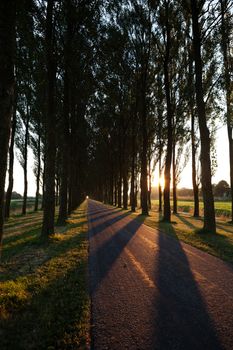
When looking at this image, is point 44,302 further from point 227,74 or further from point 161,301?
point 227,74

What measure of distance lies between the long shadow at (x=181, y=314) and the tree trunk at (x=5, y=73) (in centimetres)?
357

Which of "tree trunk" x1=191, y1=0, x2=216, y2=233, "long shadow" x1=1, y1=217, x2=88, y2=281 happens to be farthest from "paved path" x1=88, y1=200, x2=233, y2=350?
"tree trunk" x1=191, y1=0, x2=216, y2=233

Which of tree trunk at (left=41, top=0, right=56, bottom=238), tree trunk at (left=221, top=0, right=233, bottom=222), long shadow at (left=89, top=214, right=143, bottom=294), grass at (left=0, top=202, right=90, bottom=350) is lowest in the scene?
grass at (left=0, top=202, right=90, bottom=350)

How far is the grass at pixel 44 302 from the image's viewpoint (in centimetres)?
383

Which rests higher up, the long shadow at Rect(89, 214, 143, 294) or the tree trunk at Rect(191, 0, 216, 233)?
the tree trunk at Rect(191, 0, 216, 233)

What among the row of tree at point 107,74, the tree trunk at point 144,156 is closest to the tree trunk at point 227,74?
the row of tree at point 107,74

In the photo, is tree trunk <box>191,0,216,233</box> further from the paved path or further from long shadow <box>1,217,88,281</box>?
long shadow <box>1,217,88,281</box>

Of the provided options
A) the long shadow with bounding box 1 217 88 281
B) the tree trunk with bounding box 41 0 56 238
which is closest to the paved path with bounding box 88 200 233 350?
the long shadow with bounding box 1 217 88 281

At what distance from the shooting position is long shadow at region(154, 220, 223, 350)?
3635 mm

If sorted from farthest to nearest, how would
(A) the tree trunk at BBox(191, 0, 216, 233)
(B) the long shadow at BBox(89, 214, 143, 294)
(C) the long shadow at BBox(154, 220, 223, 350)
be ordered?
1. (A) the tree trunk at BBox(191, 0, 216, 233)
2. (B) the long shadow at BBox(89, 214, 143, 294)
3. (C) the long shadow at BBox(154, 220, 223, 350)

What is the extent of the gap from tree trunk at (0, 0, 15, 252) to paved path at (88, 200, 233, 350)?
2.87m

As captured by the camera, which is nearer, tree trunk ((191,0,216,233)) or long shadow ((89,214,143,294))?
long shadow ((89,214,143,294))

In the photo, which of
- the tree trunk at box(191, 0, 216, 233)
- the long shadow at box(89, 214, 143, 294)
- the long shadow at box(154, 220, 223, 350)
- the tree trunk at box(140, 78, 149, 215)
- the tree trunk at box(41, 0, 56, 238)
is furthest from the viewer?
the tree trunk at box(140, 78, 149, 215)

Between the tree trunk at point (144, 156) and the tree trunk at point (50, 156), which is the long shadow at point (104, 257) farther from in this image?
the tree trunk at point (144, 156)
